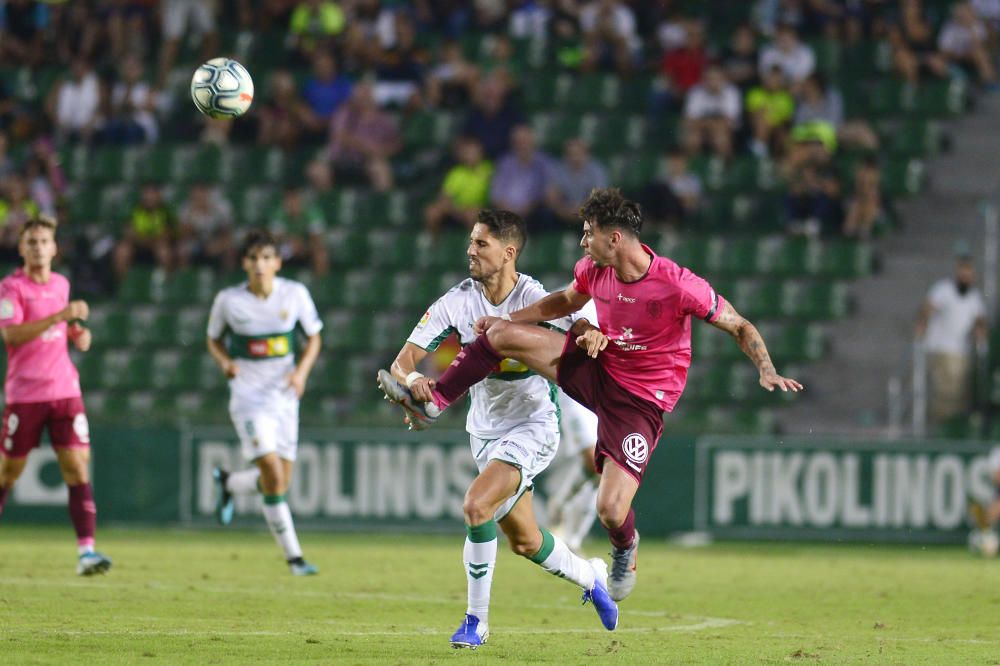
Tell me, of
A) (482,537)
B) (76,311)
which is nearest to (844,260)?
(76,311)

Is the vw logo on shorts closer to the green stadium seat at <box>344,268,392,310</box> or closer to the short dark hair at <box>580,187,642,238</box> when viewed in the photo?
the short dark hair at <box>580,187,642,238</box>

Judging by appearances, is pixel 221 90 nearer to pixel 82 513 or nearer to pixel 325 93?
pixel 82 513

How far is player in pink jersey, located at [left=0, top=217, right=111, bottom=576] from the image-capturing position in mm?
12164

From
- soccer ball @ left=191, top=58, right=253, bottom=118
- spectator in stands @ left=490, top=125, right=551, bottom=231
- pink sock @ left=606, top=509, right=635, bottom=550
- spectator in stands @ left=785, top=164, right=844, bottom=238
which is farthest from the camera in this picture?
spectator in stands @ left=490, top=125, right=551, bottom=231

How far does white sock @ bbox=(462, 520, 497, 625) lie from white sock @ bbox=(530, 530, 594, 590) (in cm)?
33

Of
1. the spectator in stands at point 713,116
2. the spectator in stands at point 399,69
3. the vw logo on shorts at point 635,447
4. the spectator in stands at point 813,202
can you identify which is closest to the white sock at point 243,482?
the vw logo on shorts at point 635,447

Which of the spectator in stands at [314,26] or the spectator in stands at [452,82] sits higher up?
the spectator in stands at [314,26]

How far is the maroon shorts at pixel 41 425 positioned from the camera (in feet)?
40.3

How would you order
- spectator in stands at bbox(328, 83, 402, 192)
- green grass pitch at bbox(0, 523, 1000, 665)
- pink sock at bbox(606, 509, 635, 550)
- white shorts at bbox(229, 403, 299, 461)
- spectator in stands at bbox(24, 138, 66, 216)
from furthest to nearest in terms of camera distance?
spectator in stands at bbox(24, 138, 66, 216) < spectator in stands at bbox(328, 83, 402, 192) < white shorts at bbox(229, 403, 299, 461) < pink sock at bbox(606, 509, 635, 550) < green grass pitch at bbox(0, 523, 1000, 665)

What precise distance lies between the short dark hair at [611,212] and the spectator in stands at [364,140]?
12671 millimetres

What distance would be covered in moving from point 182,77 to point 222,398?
620 centimetres

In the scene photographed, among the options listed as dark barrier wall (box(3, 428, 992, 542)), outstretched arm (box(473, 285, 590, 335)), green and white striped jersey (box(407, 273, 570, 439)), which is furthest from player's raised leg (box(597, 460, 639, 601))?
dark barrier wall (box(3, 428, 992, 542))

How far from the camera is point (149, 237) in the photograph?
21.1 metres

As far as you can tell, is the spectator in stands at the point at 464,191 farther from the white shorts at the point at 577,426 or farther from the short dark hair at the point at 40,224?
the short dark hair at the point at 40,224
